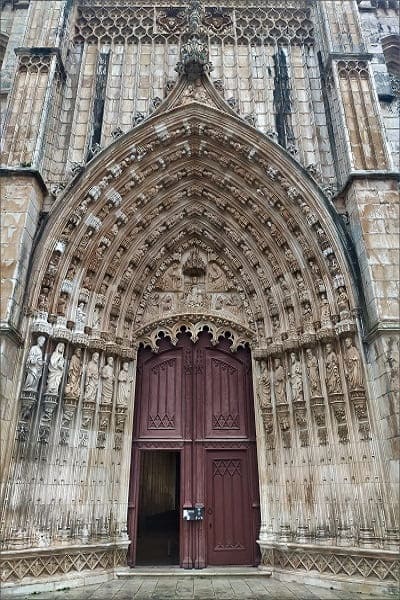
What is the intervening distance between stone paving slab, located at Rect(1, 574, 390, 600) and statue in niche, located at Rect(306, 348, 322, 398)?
239cm

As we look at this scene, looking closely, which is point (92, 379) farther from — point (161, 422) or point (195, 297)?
point (195, 297)

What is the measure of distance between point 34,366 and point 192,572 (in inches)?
144

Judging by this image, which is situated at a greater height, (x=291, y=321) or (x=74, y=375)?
(x=291, y=321)

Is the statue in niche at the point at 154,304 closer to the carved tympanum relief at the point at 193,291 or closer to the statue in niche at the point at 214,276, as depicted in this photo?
the carved tympanum relief at the point at 193,291

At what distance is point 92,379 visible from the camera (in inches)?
255

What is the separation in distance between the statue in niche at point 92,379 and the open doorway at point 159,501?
2.89m

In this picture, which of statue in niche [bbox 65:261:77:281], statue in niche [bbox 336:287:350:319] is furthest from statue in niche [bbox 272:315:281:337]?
statue in niche [bbox 65:261:77:281]

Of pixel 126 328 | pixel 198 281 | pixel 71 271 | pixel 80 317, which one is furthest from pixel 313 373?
pixel 71 271

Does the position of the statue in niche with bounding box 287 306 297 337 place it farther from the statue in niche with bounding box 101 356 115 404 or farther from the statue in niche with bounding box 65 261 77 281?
the statue in niche with bounding box 65 261 77 281

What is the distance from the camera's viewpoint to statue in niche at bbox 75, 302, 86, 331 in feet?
21.7

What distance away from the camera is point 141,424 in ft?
23.3

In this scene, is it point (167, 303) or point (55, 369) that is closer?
point (55, 369)

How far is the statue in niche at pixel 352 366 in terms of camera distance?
19.3ft

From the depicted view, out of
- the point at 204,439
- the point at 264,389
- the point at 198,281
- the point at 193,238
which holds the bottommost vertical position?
the point at 204,439
